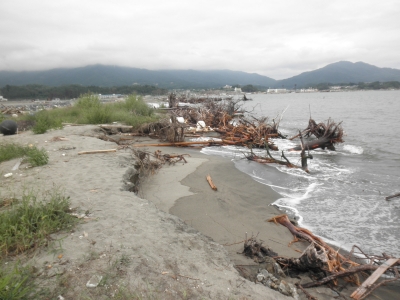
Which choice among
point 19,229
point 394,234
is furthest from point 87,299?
point 394,234

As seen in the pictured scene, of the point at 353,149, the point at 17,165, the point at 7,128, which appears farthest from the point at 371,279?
the point at 7,128

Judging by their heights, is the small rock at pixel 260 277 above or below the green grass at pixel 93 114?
below

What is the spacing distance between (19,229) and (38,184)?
1866 millimetres

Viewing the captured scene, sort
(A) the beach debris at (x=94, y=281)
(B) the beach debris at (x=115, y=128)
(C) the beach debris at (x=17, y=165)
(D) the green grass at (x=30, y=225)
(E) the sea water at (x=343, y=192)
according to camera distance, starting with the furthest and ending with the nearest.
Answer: (B) the beach debris at (x=115, y=128) → (C) the beach debris at (x=17, y=165) → (E) the sea water at (x=343, y=192) → (D) the green grass at (x=30, y=225) → (A) the beach debris at (x=94, y=281)

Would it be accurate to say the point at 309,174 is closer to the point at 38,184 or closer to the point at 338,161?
the point at 338,161

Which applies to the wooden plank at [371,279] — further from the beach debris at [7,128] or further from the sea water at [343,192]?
the beach debris at [7,128]

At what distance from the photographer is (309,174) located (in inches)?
285

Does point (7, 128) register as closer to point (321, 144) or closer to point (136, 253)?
point (136, 253)

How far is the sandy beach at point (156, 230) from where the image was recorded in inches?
88.7

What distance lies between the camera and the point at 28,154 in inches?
227

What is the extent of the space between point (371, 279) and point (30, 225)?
144 inches

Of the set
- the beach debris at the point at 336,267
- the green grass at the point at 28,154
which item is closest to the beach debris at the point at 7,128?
the green grass at the point at 28,154

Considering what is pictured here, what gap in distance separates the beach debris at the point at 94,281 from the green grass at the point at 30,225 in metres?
0.75

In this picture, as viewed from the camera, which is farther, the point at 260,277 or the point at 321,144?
the point at 321,144
